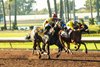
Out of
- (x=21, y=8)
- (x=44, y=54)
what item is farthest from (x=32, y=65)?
(x=21, y=8)

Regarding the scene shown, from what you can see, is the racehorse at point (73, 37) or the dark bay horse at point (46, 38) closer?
the dark bay horse at point (46, 38)

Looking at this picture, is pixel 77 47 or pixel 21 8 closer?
pixel 77 47

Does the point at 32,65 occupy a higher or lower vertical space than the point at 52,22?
lower

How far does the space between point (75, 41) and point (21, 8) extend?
499 ft

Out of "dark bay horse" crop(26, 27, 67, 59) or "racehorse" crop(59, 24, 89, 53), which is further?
"racehorse" crop(59, 24, 89, 53)

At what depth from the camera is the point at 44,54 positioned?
1847 centimetres

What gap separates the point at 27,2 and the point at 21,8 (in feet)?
27.6

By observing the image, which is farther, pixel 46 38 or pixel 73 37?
pixel 73 37

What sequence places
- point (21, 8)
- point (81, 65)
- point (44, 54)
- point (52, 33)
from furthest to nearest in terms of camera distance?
point (21, 8) < point (44, 54) < point (52, 33) < point (81, 65)

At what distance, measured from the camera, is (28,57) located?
17469mm

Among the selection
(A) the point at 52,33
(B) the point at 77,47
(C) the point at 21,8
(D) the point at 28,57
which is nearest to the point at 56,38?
(A) the point at 52,33

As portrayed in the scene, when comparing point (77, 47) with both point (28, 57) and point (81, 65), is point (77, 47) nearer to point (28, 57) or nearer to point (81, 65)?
point (28, 57)

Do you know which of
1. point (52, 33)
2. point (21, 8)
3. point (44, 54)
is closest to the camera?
point (52, 33)

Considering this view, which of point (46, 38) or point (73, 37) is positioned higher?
point (46, 38)
